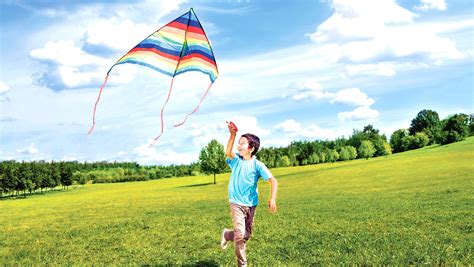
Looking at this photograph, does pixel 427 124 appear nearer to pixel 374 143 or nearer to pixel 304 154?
pixel 374 143

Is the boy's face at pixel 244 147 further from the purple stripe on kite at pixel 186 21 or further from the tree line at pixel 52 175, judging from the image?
the tree line at pixel 52 175

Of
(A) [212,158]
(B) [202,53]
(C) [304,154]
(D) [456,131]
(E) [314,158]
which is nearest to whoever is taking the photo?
(B) [202,53]

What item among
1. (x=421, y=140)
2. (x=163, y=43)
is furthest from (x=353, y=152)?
(x=163, y=43)

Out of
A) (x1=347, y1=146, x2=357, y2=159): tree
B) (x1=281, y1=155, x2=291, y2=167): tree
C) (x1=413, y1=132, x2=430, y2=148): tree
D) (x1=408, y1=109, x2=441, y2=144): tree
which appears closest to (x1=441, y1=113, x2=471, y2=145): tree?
(x1=413, y1=132, x2=430, y2=148): tree

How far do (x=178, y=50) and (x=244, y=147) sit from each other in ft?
10.4

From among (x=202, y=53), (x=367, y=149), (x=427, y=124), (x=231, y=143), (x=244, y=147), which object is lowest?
(x=244, y=147)

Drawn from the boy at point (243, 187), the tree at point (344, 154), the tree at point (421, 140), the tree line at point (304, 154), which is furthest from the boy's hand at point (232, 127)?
the tree at point (421, 140)

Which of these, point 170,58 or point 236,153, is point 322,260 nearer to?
point 236,153

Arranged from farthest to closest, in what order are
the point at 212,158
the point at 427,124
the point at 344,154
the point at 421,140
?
the point at 427,124 → the point at 421,140 → the point at 344,154 → the point at 212,158

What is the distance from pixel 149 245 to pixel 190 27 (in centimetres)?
745

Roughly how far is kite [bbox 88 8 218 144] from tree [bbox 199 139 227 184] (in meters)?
72.5

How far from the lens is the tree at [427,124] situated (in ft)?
458

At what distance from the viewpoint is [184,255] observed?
12.8m

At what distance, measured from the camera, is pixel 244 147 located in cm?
1020
